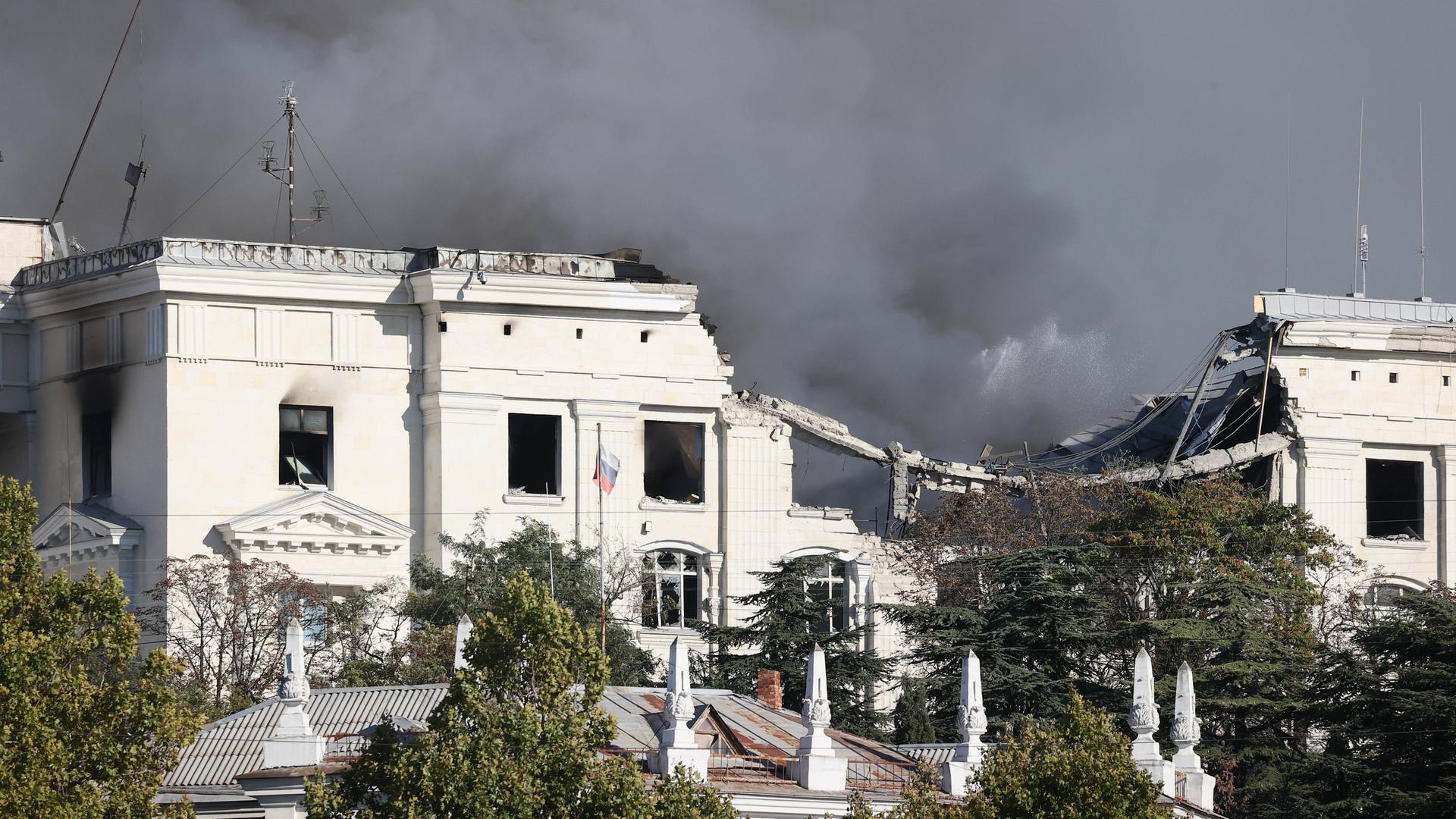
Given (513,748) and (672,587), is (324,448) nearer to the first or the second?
(672,587)

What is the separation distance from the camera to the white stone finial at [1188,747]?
66.0m

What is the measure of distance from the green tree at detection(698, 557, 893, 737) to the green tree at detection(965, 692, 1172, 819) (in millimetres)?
21911

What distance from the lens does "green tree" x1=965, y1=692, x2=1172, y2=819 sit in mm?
52844

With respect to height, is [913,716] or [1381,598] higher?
[1381,598]

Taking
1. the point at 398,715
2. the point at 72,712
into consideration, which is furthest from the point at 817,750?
the point at 72,712

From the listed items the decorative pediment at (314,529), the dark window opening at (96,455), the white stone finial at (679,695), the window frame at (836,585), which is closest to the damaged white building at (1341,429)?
the window frame at (836,585)

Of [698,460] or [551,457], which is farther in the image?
[698,460]

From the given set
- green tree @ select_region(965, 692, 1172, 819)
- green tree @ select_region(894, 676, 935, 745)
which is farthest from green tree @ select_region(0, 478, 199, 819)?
green tree @ select_region(894, 676, 935, 745)

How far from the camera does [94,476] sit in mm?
91062

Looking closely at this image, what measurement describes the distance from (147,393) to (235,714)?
73.8 feet

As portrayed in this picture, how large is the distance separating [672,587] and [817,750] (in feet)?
96.4

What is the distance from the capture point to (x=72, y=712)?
54.2 m

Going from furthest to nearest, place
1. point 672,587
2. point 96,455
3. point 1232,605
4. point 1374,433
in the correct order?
1. point 1374,433
2. point 672,587
3. point 96,455
4. point 1232,605

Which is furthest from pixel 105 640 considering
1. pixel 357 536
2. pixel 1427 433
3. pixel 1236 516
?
pixel 1427 433
